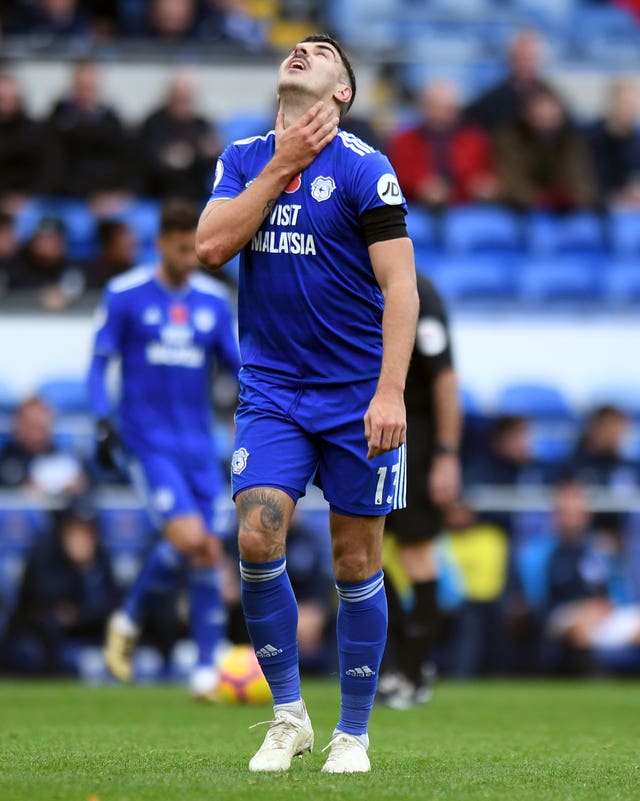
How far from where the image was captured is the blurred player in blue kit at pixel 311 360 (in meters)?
5.04

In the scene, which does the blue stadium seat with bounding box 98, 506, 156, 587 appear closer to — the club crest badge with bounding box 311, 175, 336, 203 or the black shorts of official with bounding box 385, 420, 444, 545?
the black shorts of official with bounding box 385, 420, 444, 545

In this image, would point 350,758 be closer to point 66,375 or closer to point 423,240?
point 66,375

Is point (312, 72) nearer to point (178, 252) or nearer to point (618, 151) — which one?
point (178, 252)

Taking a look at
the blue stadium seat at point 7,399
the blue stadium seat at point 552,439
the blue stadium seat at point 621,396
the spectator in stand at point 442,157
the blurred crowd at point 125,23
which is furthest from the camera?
the blurred crowd at point 125,23

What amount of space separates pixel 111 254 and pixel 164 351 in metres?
4.56

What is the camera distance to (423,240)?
15109 mm

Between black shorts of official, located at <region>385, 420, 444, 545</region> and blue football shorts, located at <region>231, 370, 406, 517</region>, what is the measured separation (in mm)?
3261

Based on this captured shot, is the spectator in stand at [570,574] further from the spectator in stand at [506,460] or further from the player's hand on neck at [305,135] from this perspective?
the player's hand on neck at [305,135]

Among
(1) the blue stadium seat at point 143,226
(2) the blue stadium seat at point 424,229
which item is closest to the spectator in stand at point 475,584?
(2) the blue stadium seat at point 424,229

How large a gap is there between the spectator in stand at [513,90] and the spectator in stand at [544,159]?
120 millimetres

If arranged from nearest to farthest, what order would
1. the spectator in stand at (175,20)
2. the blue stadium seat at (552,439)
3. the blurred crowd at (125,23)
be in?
the blue stadium seat at (552,439) < the spectator in stand at (175,20) < the blurred crowd at (125,23)

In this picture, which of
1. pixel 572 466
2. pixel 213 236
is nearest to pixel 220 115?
pixel 572 466

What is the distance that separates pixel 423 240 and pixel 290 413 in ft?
33.3

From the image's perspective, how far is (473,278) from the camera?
49.1 feet
